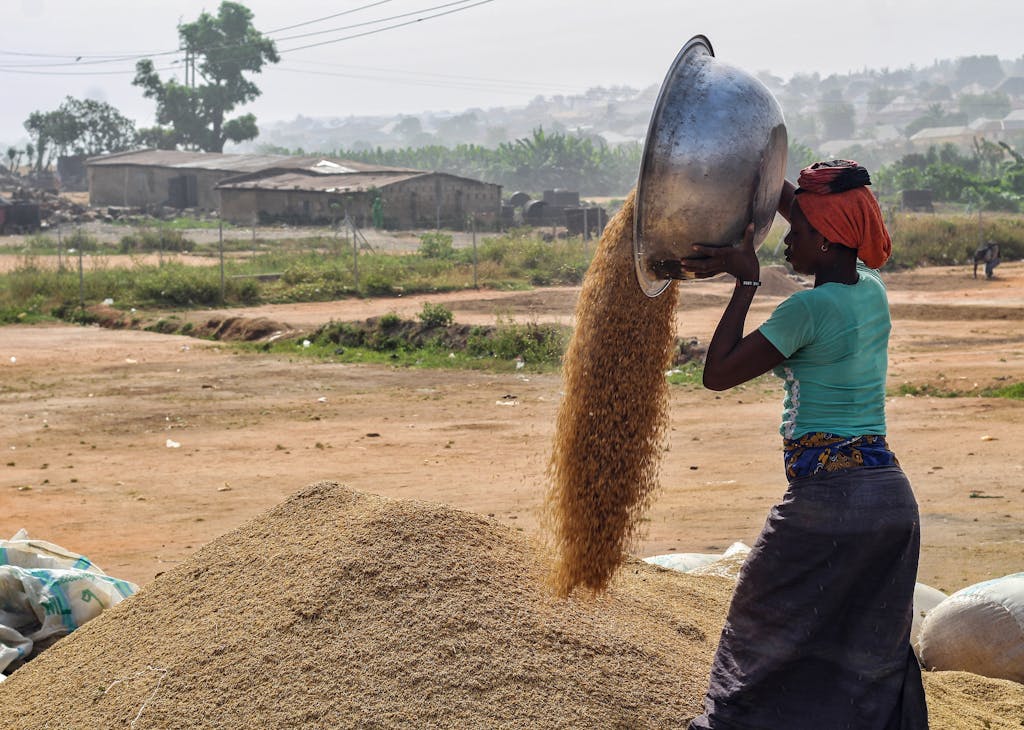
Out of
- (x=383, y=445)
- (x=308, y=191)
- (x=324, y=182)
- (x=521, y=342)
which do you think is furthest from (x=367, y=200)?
(x=383, y=445)

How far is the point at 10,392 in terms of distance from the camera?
11602mm

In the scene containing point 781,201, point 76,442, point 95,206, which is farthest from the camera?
point 95,206

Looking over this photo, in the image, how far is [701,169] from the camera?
274cm

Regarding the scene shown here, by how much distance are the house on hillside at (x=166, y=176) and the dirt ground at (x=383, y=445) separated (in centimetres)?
3544

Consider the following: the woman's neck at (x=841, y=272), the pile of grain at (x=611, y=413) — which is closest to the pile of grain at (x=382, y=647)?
the pile of grain at (x=611, y=413)

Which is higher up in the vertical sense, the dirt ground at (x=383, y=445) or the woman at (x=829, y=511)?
the woman at (x=829, y=511)

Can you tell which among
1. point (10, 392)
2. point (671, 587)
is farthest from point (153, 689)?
point (10, 392)

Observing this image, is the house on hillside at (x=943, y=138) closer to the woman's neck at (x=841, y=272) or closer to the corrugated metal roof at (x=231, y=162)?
the corrugated metal roof at (x=231, y=162)

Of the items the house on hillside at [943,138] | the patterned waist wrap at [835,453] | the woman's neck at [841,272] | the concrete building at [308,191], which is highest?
the house on hillside at [943,138]

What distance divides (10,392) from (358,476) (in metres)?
5.59

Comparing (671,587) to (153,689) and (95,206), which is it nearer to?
(153,689)

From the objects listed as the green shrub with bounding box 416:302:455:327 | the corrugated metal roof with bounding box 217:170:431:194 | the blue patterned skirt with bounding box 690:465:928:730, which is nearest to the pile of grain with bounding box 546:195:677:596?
the blue patterned skirt with bounding box 690:465:928:730

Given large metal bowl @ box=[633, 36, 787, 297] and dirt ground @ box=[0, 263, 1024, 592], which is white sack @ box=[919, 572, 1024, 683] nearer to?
dirt ground @ box=[0, 263, 1024, 592]

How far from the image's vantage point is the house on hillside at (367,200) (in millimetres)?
39094
